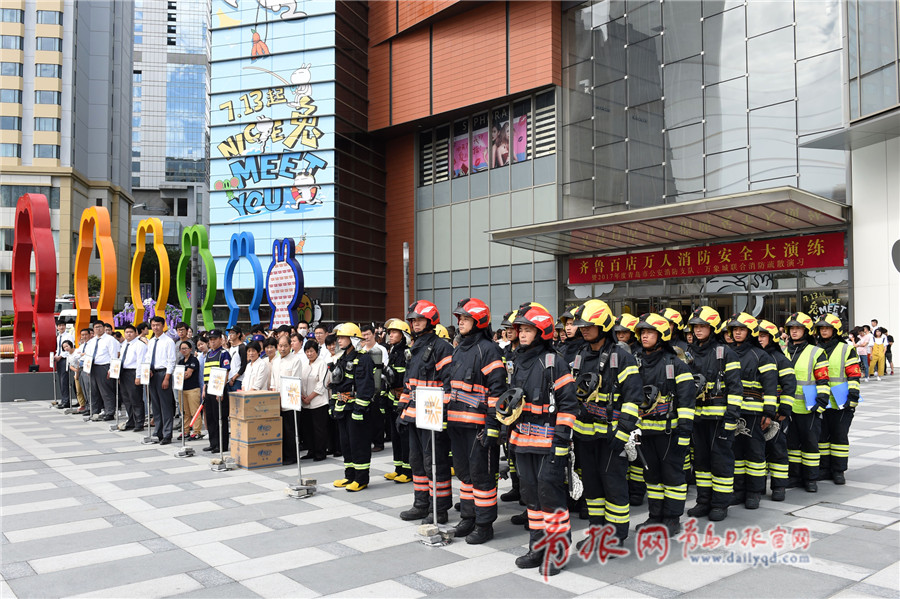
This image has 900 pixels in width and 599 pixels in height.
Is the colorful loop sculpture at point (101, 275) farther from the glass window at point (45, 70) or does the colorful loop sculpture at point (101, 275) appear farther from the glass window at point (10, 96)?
the glass window at point (45, 70)

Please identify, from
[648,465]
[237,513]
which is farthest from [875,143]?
[237,513]

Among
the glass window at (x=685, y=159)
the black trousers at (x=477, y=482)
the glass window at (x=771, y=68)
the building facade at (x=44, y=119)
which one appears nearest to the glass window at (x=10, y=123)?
the building facade at (x=44, y=119)

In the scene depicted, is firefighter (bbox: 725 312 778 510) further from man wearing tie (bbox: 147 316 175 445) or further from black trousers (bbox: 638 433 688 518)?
man wearing tie (bbox: 147 316 175 445)

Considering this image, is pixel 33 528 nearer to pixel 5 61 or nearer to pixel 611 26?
pixel 611 26

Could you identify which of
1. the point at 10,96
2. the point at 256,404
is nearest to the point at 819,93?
the point at 256,404

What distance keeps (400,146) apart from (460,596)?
32.3m

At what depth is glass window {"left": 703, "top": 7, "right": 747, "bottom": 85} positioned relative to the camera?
74.8 feet

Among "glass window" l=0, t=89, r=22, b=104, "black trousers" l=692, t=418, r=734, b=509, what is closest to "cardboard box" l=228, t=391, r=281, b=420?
"black trousers" l=692, t=418, r=734, b=509

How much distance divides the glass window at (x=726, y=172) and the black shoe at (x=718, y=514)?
1783cm

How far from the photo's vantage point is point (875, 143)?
65.8ft

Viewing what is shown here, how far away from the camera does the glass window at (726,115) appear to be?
22.7m

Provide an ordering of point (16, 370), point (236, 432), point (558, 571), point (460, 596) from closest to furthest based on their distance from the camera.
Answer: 1. point (460, 596)
2. point (558, 571)
3. point (236, 432)
4. point (16, 370)

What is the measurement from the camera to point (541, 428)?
5.90m

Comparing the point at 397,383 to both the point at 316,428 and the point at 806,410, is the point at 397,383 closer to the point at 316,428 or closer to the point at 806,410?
the point at 316,428
